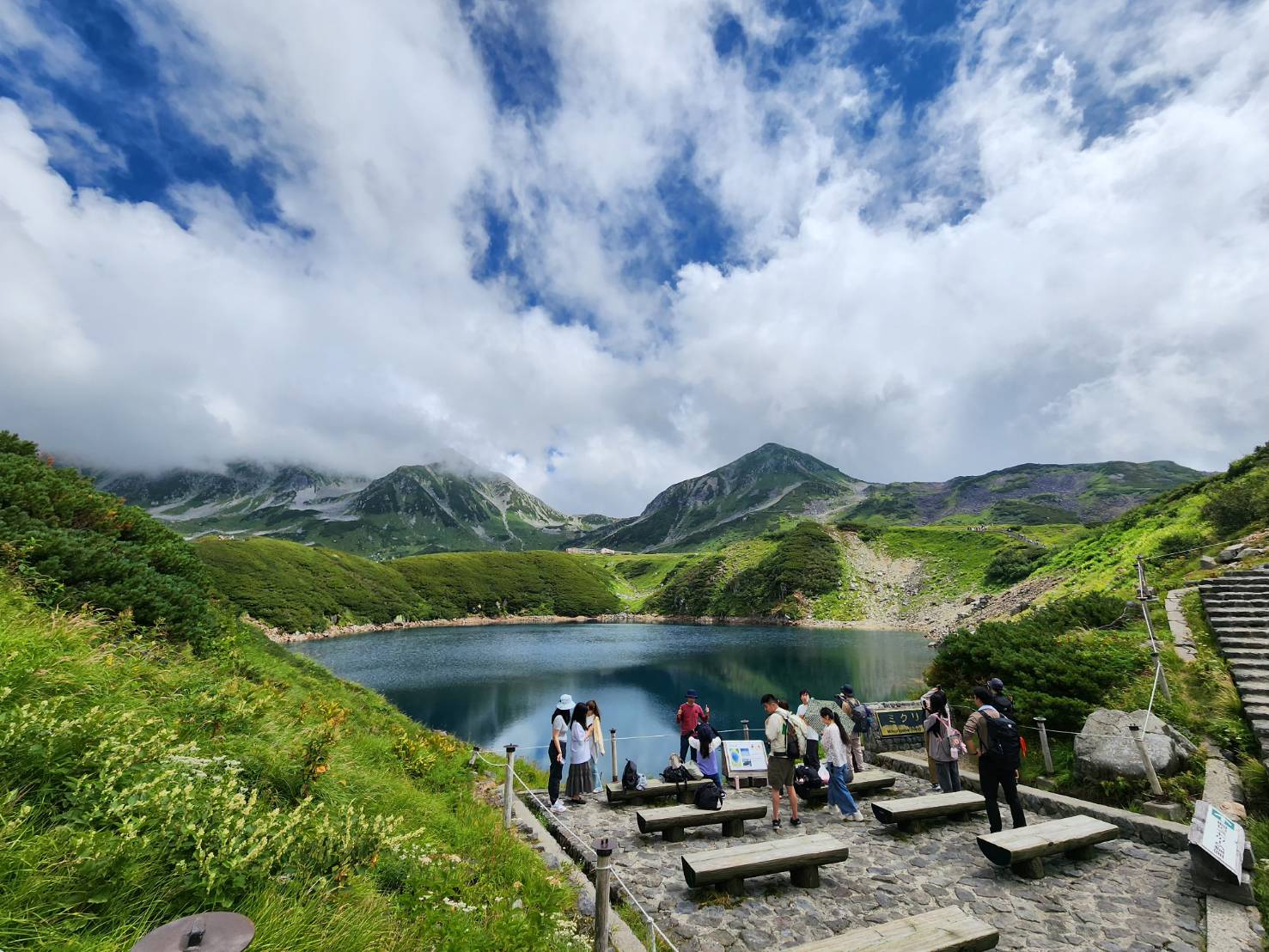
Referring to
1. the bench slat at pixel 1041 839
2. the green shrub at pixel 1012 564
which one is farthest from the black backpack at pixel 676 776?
the green shrub at pixel 1012 564

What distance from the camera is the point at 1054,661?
543 inches

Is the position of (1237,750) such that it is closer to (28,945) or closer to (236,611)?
(28,945)

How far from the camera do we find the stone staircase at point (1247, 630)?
1145 cm

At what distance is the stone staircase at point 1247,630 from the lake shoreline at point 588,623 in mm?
62561

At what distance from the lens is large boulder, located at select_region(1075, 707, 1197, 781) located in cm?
1013

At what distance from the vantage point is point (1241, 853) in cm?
678

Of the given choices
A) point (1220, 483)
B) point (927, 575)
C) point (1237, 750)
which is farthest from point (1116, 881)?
point (927, 575)

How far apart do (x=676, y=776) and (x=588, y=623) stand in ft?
411

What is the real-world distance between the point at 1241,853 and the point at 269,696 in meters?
15.0

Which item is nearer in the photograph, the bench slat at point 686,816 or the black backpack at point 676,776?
the bench slat at point 686,816

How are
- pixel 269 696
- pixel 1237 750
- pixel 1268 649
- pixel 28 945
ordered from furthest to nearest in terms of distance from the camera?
pixel 1268 649
pixel 1237 750
pixel 269 696
pixel 28 945

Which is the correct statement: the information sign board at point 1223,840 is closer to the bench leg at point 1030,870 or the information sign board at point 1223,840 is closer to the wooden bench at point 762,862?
the bench leg at point 1030,870

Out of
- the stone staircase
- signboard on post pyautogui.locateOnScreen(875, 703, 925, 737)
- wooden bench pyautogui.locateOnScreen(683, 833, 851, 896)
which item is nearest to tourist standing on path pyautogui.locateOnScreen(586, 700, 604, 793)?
wooden bench pyautogui.locateOnScreen(683, 833, 851, 896)

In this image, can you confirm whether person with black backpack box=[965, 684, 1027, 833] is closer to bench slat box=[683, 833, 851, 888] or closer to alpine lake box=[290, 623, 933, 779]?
bench slat box=[683, 833, 851, 888]
